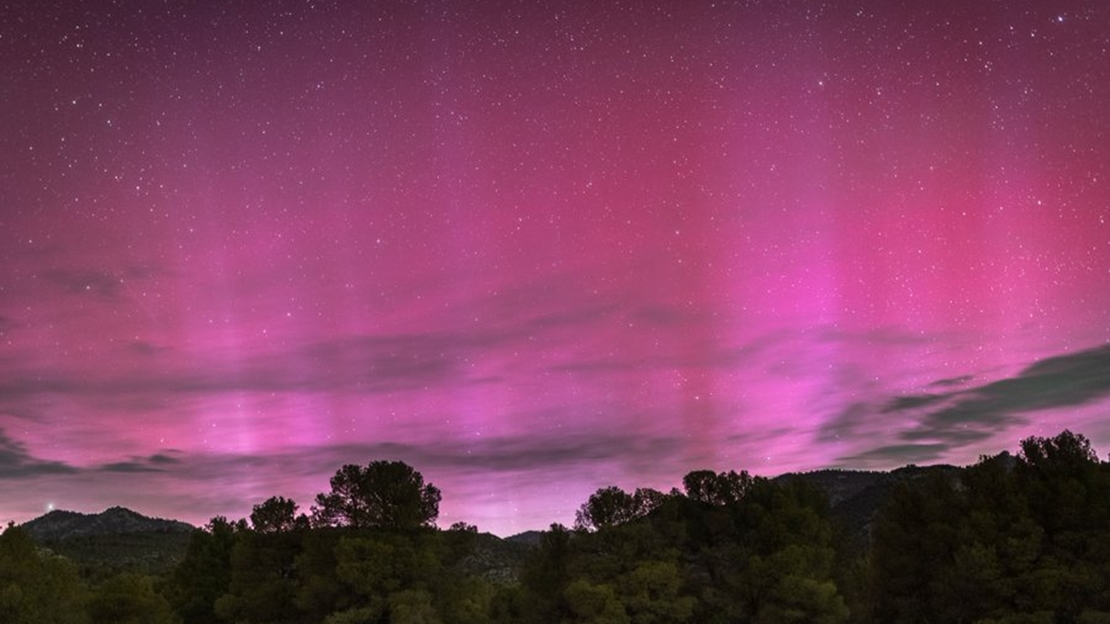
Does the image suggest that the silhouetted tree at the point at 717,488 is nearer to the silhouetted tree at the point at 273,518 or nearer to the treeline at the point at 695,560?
the treeline at the point at 695,560

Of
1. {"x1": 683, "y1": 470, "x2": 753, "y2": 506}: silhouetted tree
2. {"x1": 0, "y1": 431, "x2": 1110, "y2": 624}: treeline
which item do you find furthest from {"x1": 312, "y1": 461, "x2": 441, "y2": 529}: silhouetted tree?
{"x1": 683, "y1": 470, "x2": 753, "y2": 506}: silhouetted tree

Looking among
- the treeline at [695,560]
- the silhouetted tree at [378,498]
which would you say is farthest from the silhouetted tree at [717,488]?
the silhouetted tree at [378,498]

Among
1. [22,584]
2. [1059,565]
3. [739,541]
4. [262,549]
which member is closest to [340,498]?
[262,549]

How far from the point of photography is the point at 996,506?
197 ft

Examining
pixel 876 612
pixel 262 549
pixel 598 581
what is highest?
pixel 262 549

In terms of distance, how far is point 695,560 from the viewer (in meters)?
→ 64.6

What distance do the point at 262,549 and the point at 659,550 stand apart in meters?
31.2

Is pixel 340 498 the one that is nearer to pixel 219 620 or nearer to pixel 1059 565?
pixel 219 620

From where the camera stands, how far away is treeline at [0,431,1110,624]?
55531 millimetres

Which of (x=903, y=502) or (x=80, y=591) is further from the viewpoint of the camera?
(x=903, y=502)

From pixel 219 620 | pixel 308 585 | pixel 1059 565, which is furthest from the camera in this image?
pixel 219 620

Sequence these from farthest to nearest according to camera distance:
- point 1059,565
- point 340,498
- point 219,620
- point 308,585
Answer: point 219,620, point 340,498, point 308,585, point 1059,565

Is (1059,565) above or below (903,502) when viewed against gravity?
below

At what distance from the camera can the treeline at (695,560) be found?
182ft
